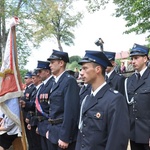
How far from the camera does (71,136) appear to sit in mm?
3840

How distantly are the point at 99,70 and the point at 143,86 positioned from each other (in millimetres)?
1271

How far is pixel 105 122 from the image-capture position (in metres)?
2.71

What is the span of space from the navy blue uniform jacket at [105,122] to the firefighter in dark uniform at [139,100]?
1205 mm

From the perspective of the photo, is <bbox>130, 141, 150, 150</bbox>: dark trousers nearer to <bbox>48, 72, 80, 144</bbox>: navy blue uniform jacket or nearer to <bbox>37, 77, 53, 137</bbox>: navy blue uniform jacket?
<bbox>48, 72, 80, 144</bbox>: navy blue uniform jacket

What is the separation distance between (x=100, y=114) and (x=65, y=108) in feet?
3.86

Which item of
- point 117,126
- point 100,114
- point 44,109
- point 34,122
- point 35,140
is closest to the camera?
point 117,126

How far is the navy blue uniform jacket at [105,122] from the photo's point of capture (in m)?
2.60

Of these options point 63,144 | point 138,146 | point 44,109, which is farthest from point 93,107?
point 44,109

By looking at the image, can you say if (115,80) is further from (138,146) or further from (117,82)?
(138,146)

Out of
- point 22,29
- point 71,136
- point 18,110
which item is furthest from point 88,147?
point 22,29

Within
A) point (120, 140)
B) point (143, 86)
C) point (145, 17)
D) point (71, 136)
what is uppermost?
point (145, 17)

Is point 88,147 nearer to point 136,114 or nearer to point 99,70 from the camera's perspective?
point 99,70

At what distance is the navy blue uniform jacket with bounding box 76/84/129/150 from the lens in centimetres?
260

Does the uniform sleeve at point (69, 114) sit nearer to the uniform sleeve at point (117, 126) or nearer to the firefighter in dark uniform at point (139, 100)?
the firefighter in dark uniform at point (139, 100)
